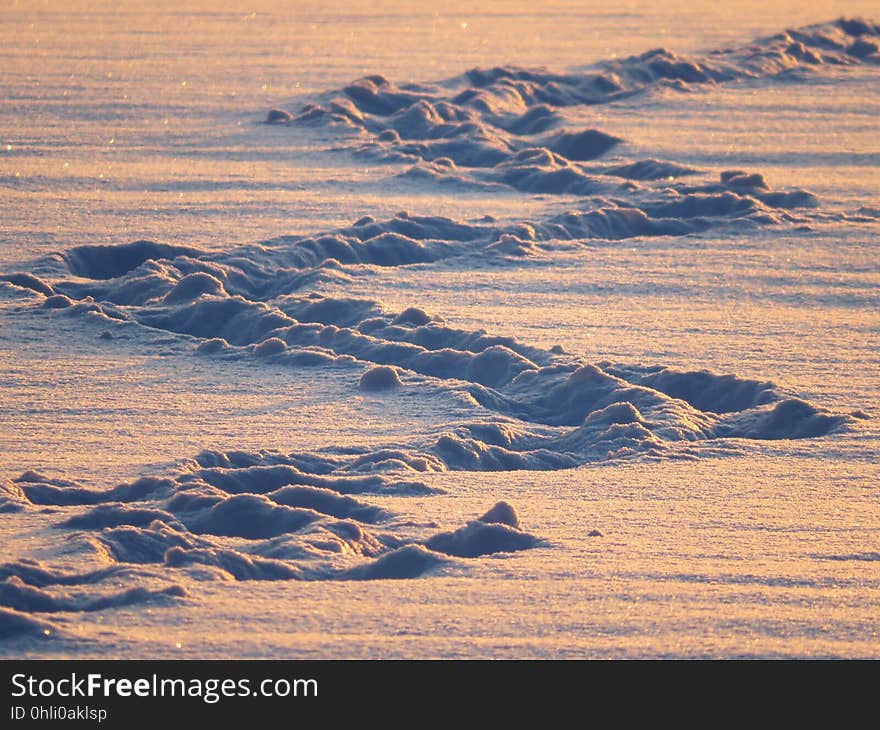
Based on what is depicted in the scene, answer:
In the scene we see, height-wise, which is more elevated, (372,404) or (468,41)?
(468,41)

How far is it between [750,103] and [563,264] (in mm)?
5270

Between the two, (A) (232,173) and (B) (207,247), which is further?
(A) (232,173)

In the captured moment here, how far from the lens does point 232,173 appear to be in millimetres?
10695

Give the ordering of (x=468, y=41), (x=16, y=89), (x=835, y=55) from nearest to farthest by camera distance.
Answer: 1. (x=16, y=89)
2. (x=835, y=55)
3. (x=468, y=41)

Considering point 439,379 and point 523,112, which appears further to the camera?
point 523,112

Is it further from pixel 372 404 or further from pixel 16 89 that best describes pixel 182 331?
pixel 16 89

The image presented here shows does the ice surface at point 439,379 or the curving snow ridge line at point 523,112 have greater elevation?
the curving snow ridge line at point 523,112

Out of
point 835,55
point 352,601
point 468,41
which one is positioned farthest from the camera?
point 468,41

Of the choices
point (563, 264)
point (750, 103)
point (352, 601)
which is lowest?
point (352, 601)

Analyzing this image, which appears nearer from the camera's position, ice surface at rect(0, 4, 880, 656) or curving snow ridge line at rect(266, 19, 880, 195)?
ice surface at rect(0, 4, 880, 656)

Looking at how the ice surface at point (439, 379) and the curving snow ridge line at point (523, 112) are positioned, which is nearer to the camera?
the ice surface at point (439, 379)

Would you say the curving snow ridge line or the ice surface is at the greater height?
the curving snow ridge line

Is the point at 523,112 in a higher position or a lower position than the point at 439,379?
higher

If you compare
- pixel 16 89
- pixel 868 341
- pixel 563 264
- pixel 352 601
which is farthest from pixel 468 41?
pixel 352 601
